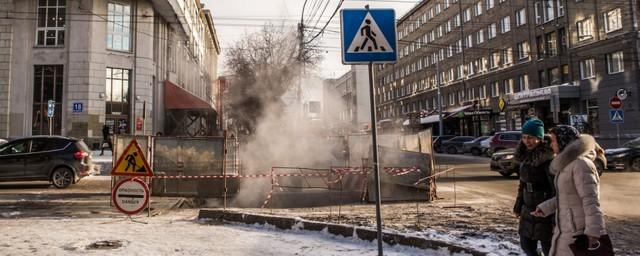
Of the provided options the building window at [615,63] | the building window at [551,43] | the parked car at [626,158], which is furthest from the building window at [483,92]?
the parked car at [626,158]

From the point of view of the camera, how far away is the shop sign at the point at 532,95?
3275cm

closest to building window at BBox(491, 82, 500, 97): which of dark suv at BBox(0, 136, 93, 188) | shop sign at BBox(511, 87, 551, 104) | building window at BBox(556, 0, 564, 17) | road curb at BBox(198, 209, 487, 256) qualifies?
shop sign at BBox(511, 87, 551, 104)

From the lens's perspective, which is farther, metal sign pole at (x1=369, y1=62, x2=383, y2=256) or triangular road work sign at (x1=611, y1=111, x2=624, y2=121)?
triangular road work sign at (x1=611, y1=111, x2=624, y2=121)

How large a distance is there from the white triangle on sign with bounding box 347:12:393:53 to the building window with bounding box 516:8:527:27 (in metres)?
37.3

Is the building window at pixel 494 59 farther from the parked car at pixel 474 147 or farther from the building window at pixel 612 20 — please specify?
the parked car at pixel 474 147

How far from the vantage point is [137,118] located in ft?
85.6

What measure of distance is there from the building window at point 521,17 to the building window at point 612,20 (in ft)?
28.1

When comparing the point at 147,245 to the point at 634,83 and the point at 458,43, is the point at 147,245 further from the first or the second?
the point at 458,43

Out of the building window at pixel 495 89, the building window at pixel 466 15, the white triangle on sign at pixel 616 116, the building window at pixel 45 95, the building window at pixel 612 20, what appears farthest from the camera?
the building window at pixel 466 15

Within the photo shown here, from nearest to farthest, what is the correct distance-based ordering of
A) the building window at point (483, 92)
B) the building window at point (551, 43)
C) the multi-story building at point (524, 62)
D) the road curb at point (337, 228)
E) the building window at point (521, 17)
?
1. the road curb at point (337, 228)
2. the multi-story building at point (524, 62)
3. the building window at point (551, 43)
4. the building window at point (521, 17)
5. the building window at point (483, 92)

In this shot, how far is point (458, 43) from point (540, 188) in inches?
1857

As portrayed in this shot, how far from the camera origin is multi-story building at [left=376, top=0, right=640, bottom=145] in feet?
92.3

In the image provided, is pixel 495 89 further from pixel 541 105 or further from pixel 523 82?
pixel 541 105

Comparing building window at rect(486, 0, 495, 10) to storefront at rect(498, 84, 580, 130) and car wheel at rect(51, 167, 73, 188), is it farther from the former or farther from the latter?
car wheel at rect(51, 167, 73, 188)
